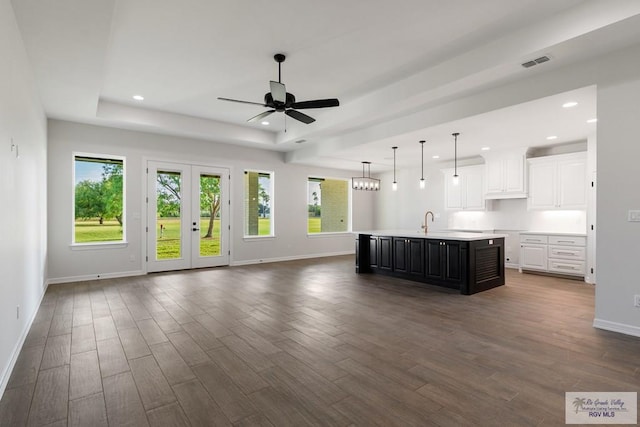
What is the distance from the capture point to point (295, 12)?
3.16m

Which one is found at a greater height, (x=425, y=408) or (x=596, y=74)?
(x=596, y=74)

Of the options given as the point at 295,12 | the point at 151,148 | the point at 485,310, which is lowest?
the point at 485,310

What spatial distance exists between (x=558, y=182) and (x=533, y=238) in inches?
48.7

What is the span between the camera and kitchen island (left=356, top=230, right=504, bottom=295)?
5262 mm

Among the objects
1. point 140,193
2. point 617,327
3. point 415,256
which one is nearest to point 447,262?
point 415,256

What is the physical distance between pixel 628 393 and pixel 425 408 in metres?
1.48

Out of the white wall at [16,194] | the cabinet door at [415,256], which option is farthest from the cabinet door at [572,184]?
the white wall at [16,194]

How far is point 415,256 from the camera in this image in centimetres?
598

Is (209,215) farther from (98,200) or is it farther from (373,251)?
(373,251)

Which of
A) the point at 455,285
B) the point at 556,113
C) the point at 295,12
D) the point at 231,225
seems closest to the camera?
the point at 295,12

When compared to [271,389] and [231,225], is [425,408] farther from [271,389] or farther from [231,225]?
[231,225]

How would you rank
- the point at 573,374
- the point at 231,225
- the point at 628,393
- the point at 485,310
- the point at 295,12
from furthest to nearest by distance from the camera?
the point at 231,225 → the point at 485,310 → the point at 295,12 → the point at 573,374 → the point at 628,393

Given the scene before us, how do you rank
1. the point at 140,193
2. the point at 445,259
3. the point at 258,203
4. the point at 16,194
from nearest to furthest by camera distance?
the point at 16,194, the point at 445,259, the point at 140,193, the point at 258,203

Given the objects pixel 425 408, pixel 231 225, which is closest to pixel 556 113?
pixel 425 408
